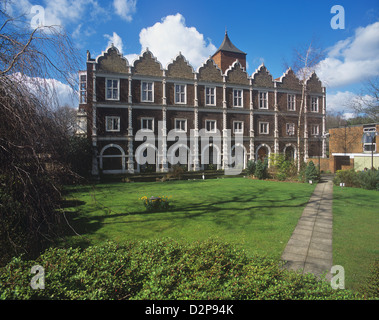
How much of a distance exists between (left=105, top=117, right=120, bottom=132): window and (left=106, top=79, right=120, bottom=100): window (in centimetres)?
230

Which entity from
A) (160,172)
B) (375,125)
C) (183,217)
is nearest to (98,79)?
(160,172)

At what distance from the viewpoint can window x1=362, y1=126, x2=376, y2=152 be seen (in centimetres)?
2373

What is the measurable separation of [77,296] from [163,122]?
25.0 meters

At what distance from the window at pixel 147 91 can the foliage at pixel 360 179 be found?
67.6 ft

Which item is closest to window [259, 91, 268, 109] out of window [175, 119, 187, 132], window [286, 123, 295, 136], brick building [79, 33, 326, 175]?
brick building [79, 33, 326, 175]

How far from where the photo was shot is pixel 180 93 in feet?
92.3

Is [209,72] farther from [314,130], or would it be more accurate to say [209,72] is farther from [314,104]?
[314,130]

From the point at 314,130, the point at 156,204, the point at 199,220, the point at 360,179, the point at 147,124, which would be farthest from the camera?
the point at 314,130

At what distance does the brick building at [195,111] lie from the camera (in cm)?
2530

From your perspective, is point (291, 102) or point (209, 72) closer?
point (209, 72)

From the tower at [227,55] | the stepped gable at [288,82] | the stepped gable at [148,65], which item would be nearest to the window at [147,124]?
the stepped gable at [148,65]

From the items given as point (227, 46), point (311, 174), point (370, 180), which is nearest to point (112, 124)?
point (311, 174)

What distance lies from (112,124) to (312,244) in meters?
23.2

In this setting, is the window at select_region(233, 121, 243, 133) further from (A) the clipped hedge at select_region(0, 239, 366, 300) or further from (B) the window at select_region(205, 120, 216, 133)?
(A) the clipped hedge at select_region(0, 239, 366, 300)
